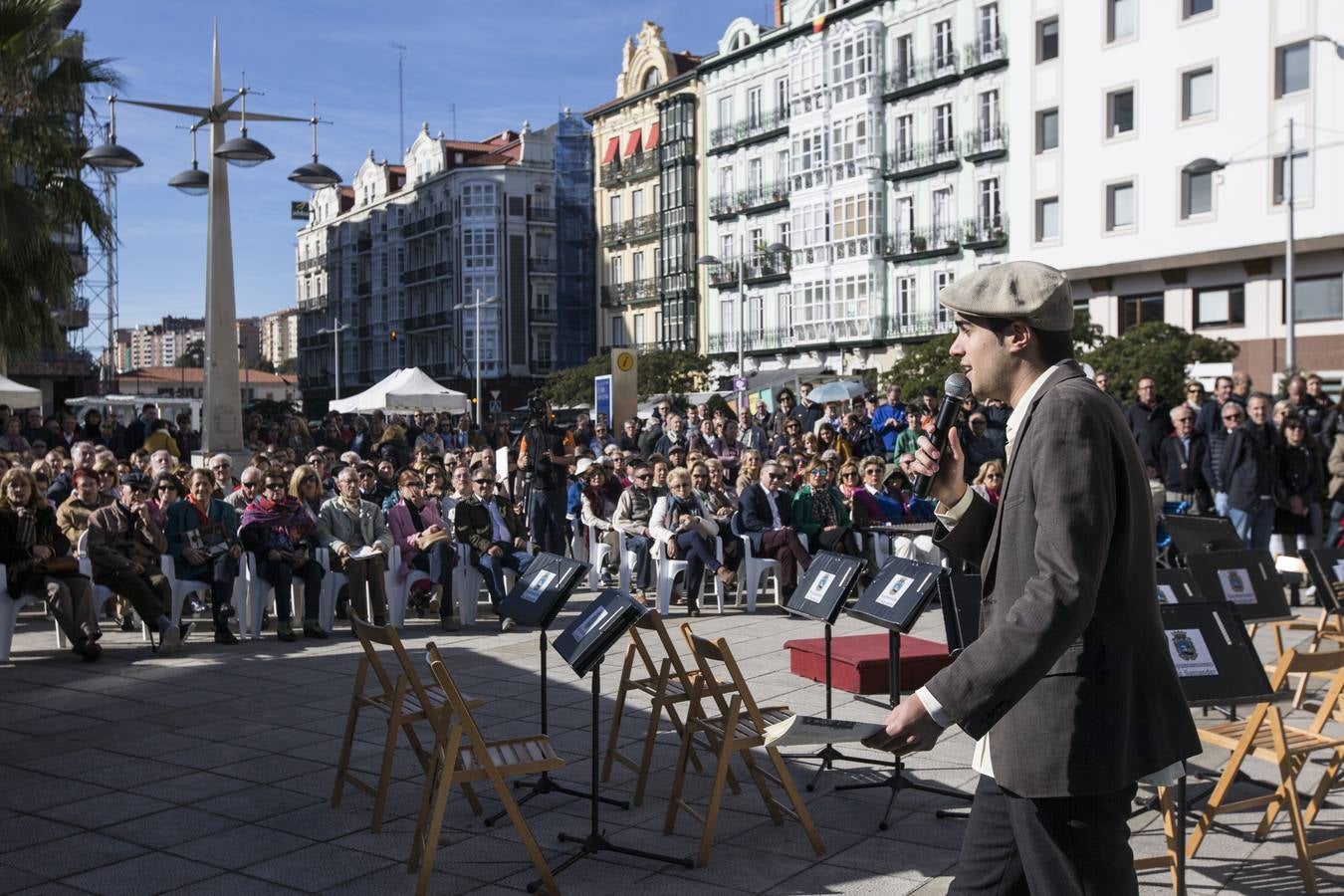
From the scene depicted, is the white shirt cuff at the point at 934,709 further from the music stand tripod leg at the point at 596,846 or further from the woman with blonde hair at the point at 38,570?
the woman with blonde hair at the point at 38,570

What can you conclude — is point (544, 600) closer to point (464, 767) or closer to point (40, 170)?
point (464, 767)

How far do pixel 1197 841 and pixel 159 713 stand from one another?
6534 mm

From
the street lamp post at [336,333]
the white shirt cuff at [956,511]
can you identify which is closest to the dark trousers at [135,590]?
the white shirt cuff at [956,511]

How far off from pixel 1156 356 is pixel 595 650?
2571 cm

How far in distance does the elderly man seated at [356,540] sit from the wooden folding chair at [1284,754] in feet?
26.6

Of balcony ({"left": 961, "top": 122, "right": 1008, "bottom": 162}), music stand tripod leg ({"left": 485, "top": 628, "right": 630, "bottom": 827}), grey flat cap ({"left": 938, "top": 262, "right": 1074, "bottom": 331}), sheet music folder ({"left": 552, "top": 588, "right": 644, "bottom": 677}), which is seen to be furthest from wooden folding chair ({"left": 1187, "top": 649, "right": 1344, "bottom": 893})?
balcony ({"left": 961, "top": 122, "right": 1008, "bottom": 162})

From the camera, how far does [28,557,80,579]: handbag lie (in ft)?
35.4

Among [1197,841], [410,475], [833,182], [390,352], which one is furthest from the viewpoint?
[390,352]

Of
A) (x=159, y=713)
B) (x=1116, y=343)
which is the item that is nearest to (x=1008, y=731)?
(x=159, y=713)

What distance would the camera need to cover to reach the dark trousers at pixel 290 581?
11.8m

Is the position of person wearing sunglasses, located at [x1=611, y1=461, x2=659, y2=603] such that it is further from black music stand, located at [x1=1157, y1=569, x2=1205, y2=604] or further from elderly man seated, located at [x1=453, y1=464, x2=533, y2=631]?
black music stand, located at [x1=1157, y1=569, x2=1205, y2=604]

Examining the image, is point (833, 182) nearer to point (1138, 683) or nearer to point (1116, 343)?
point (1116, 343)

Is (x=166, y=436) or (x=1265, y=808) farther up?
(x=166, y=436)

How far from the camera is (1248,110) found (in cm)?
3484
